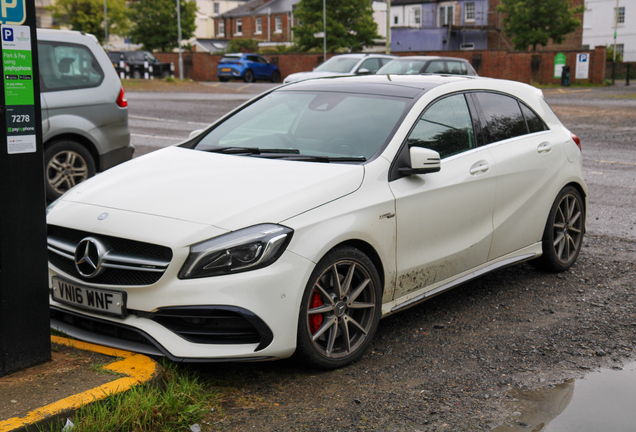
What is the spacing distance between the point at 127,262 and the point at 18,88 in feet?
3.26

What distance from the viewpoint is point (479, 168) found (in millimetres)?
5035

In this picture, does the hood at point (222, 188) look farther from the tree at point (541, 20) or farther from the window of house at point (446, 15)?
the window of house at point (446, 15)

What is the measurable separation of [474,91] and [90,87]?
5.28m

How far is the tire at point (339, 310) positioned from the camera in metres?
3.84

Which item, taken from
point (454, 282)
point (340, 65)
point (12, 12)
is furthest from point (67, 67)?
point (340, 65)

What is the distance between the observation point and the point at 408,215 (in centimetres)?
439

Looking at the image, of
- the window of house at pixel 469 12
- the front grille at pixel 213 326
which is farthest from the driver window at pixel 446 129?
the window of house at pixel 469 12

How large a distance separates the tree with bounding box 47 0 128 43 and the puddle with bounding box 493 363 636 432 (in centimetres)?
6639

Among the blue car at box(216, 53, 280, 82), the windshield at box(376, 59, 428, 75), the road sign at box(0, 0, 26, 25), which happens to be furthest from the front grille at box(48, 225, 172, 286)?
the blue car at box(216, 53, 280, 82)

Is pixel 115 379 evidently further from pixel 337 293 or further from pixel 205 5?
pixel 205 5

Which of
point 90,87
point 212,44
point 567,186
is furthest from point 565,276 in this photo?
point 212,44

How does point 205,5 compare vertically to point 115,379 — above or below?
above

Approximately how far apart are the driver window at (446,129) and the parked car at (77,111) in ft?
16.7

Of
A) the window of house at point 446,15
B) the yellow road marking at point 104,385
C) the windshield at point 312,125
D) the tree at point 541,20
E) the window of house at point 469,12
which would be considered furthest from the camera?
the window of house at point 446,15
